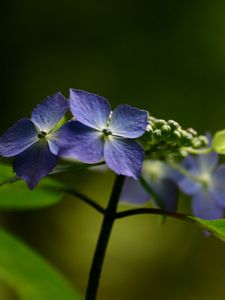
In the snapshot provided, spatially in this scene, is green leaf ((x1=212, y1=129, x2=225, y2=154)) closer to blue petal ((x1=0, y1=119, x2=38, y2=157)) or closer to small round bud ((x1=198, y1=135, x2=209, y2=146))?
small round bud ((x1=198, y1=135, x2=209, y2=146))

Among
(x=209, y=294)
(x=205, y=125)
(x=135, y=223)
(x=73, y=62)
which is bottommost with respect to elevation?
(x=209, y=294)

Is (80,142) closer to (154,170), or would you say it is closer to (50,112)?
(50,112)

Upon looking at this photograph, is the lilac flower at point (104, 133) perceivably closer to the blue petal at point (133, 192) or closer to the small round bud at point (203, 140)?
the small round bud at point (203, 140)

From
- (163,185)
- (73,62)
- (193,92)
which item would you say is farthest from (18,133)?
(73,62)

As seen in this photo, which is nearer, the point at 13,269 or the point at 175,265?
the point at 13,269

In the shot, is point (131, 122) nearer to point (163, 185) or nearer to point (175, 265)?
point (163, 185)

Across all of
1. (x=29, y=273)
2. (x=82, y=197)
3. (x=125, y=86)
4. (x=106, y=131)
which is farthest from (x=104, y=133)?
(x=125, y=86)
